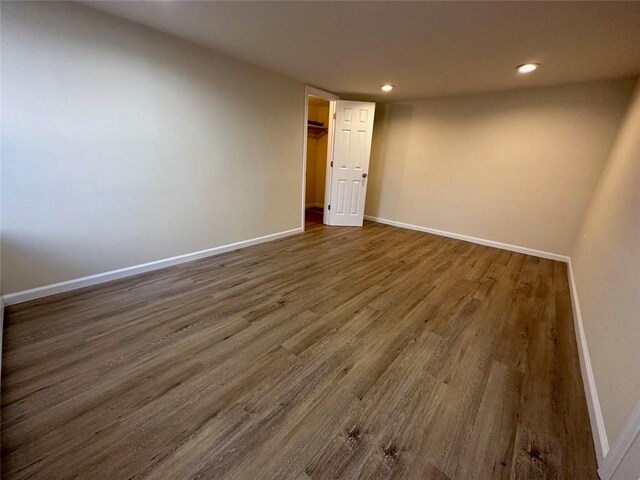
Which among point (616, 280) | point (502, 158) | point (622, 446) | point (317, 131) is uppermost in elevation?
point (317, 131)

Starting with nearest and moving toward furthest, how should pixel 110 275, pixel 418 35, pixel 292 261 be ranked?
→ pixel 418 35, pixel 110 275, pixel 292 261

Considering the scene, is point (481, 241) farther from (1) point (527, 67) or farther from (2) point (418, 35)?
(2) point (418, 35)

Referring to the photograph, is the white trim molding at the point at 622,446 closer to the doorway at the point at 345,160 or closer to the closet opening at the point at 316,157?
the doorway at the point at 345,160

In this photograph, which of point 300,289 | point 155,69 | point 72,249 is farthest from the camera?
point 300,289

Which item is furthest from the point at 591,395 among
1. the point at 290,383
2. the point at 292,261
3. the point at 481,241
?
the point at 481,241

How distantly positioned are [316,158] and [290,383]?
17.4 ft

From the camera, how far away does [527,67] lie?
2641mm

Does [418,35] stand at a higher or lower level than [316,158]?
higher

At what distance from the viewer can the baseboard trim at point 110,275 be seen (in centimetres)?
203

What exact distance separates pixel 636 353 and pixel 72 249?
3606 millimetres

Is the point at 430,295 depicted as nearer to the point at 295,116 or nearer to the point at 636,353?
the point at 636,353

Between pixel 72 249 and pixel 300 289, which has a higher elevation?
pixel 72 249

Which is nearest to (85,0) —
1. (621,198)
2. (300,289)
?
(300,289)

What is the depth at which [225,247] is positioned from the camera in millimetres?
3305
